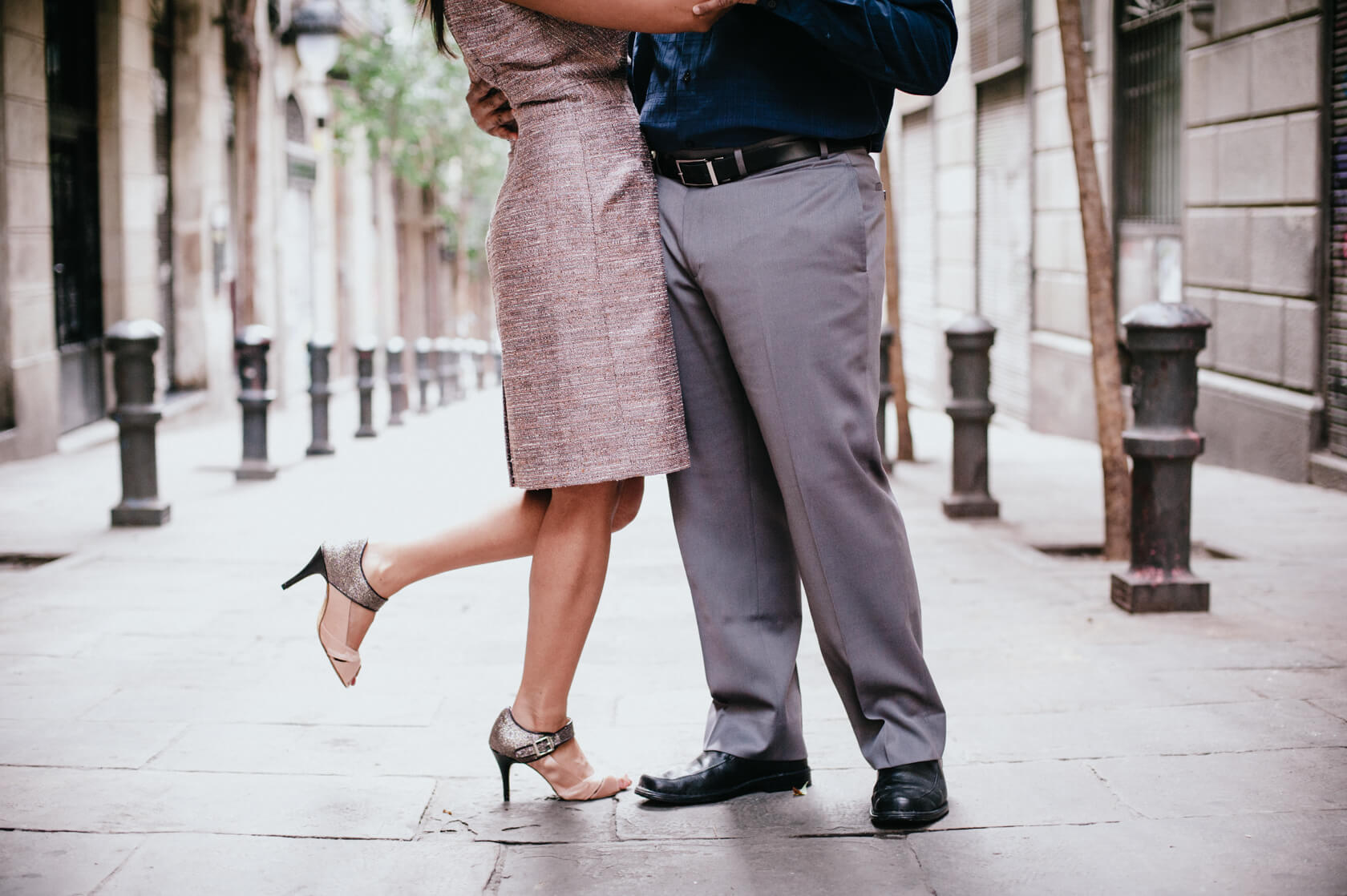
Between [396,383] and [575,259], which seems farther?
[396,383]

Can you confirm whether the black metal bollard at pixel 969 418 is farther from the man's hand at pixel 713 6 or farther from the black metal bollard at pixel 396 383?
the black metal bollard at pixel 396 383

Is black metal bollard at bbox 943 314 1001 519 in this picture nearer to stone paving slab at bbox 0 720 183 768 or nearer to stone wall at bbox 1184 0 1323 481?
stone wall at bbox 1184 0 1323 481

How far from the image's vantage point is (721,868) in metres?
2.51

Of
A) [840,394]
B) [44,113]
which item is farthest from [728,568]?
[44,113]

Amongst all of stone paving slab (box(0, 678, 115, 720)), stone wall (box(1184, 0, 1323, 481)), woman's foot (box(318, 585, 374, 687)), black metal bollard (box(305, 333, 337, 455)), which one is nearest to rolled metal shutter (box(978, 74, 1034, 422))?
stone wall (box(1184, 0, 1323, 481))

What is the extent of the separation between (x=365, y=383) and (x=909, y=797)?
34.9 feet

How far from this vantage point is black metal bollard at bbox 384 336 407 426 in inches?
568

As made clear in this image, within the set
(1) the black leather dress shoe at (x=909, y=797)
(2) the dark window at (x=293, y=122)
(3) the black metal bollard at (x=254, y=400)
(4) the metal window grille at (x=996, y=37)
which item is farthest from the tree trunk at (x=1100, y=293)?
(2) the dark window at (x=293, y=122)

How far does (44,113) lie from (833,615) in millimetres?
9673

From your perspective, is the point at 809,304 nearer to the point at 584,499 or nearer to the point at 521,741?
the point at 584,499

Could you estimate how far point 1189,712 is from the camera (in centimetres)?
339

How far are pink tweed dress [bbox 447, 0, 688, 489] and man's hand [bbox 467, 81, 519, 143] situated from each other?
0.14 meters

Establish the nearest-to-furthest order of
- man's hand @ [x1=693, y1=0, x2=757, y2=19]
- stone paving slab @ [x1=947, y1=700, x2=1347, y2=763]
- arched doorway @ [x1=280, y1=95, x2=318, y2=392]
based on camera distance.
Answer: man's hand @ [x1=693, y1=0, x2=757, y2=19] → stone paving slab @ [x1=947, y1=700, x2=1347, y2=763] → arched doorway @ [x1=280, y1=95, x2=318, y2=392]

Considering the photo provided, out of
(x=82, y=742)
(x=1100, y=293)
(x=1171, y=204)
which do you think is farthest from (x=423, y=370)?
(x=82, y=742)
